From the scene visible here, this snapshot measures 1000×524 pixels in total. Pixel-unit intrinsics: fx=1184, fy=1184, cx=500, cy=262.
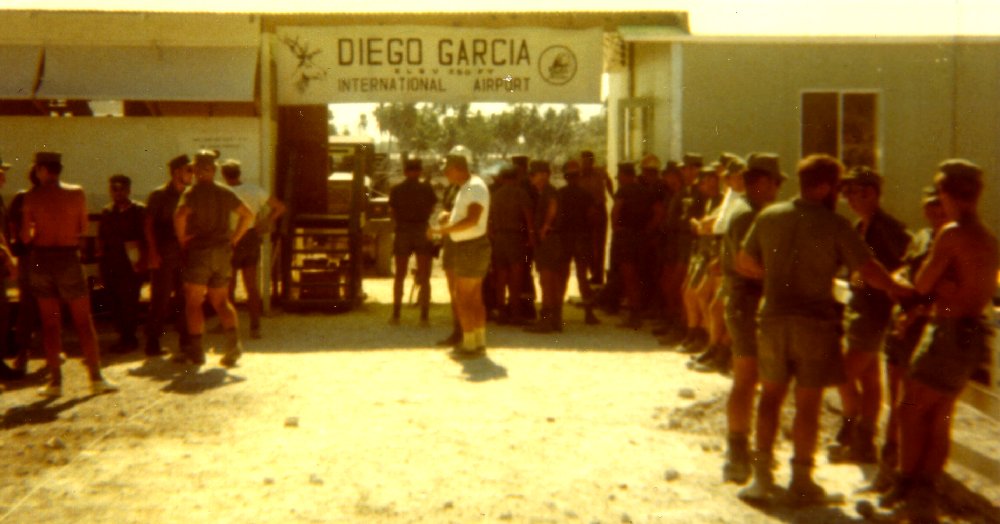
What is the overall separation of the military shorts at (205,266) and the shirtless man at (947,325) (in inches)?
Result: 236

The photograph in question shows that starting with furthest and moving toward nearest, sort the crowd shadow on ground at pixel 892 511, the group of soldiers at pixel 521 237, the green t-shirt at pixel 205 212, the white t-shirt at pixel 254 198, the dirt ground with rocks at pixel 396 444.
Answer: the group of soldiers at pixel 521 237 < the white t-shirt at pixel 254 198 < the green t-shirt at pixel 205 212 < the dirt ground with rocks at pixel 396 444 < the crowd shadow on ground at pixel 892 511

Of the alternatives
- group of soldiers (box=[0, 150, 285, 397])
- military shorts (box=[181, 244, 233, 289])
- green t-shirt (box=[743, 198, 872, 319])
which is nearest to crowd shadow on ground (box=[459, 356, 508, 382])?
group of soldiers (box=[0, 150, 285, 397])

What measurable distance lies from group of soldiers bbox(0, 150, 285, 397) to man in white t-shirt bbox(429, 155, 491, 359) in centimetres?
174

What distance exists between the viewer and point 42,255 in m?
A: 8.70

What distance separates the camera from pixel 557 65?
1380 centimetres

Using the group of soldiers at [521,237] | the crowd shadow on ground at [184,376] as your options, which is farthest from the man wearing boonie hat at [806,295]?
the group of soldiers at [521,237]

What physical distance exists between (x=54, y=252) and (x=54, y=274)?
0.16 metres

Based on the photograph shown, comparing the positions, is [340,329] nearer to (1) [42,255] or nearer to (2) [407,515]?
(1) [42,255]

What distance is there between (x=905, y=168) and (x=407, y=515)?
32.5 ft

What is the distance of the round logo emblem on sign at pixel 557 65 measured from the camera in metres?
13.8

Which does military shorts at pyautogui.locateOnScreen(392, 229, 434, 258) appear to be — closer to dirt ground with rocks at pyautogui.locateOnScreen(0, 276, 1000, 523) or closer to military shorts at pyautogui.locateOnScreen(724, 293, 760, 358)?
dirt ground with rocks at pyautogui.locateOnScreen(0, 276, 1000, 523)

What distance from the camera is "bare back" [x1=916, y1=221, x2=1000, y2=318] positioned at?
5.28m

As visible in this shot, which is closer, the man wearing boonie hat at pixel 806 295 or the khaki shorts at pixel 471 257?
the man wearing boonie hat at pixel 806 295

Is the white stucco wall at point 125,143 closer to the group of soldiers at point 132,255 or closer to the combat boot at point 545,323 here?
the group of soldiers at point 132,255
